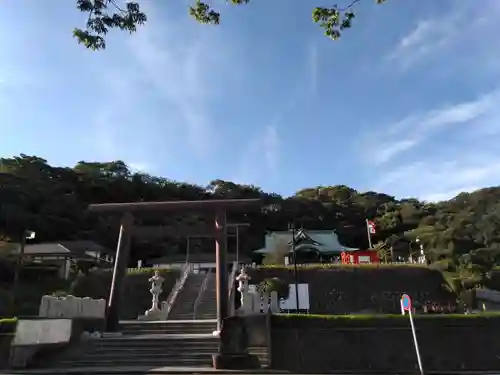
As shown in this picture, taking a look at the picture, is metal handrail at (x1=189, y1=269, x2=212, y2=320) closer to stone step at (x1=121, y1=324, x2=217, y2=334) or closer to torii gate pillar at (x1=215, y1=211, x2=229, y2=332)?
stone step at (x1=121, y1=324, x2=217, y2=334)

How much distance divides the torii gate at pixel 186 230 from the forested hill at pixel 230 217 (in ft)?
44.6

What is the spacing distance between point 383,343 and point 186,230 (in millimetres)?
8796

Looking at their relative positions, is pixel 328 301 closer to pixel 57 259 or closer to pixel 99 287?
pixel 99 287

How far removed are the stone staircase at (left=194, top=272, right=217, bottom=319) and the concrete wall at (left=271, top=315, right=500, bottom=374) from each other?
8.25 meters

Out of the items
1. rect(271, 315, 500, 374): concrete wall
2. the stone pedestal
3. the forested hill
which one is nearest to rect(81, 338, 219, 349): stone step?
the stone pedestal

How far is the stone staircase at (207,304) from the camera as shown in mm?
21156

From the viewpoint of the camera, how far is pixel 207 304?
23.1 meters

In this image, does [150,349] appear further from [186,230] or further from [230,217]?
[230,217]

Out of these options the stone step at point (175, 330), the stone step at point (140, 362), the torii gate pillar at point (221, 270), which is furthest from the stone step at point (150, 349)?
the stone step at point (175, 330)

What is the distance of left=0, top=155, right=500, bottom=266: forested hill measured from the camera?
38.4 metres

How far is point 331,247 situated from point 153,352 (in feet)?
131

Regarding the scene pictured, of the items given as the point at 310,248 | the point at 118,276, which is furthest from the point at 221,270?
the point at 310,248

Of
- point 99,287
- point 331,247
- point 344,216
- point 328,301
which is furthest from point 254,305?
point 344,216

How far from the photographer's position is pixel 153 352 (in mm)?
13234
